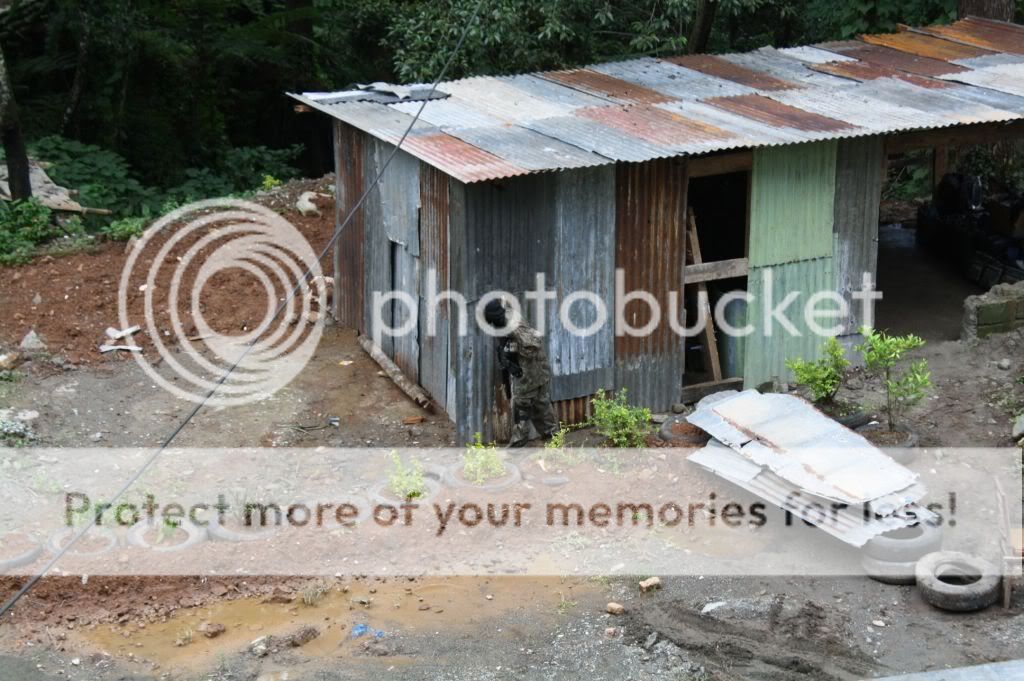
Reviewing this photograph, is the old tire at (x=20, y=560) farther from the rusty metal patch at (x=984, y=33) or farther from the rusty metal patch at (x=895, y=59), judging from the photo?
the rusty metal patch at (x=984, y=33)

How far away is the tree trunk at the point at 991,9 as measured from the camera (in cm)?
1677

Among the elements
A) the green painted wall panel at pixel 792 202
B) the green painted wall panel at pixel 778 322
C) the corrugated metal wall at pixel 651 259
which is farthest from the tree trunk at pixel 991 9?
the corrugated metal wall at pixel 651 259

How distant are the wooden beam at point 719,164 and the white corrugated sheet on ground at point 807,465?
83.0 inches

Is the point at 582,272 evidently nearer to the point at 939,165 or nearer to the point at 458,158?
the point at 458,158

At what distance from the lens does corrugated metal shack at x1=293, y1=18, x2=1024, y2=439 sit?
10797 millimetres

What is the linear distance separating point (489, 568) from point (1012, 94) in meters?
7.55

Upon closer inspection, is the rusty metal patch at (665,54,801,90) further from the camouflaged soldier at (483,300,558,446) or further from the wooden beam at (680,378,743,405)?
the camouflaged soldier at (483,300,558,446)

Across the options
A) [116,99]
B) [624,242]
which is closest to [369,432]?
[624,242]

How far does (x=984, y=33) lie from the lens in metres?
15.6

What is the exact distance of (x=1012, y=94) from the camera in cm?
1286

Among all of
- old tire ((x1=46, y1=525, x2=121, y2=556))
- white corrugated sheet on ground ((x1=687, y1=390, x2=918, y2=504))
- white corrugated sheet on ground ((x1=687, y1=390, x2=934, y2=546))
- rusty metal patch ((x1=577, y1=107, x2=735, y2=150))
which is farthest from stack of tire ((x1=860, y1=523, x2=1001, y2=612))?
old tire ((x1=46, y1=525, x2=121, y2=556))

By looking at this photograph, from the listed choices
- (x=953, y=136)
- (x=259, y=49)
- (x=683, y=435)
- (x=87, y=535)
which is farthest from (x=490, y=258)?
(x=259, y=49)

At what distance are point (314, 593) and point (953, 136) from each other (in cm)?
772

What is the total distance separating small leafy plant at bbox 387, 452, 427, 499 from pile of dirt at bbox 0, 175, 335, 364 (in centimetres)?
396
